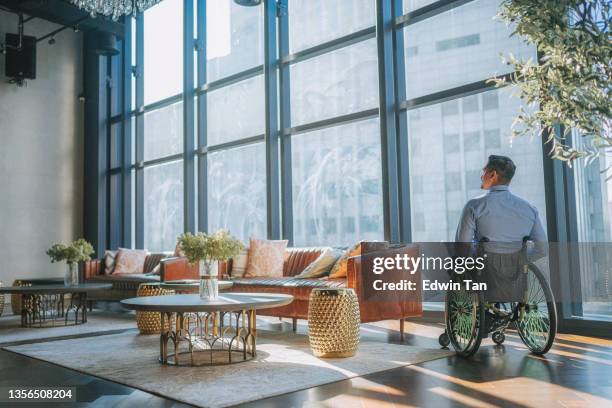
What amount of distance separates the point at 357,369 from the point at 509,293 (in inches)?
43.1

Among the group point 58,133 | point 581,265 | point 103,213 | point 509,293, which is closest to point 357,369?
point 509,293

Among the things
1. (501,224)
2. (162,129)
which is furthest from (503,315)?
(162,129)

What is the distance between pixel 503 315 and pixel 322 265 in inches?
87.0

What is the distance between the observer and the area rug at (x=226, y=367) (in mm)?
3000

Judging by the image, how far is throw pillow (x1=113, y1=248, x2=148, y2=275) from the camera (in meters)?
8.50

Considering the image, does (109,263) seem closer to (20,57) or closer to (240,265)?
(240,265)

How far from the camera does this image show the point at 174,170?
366 inches

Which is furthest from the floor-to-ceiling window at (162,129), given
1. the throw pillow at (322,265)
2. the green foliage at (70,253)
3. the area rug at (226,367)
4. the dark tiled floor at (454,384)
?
the dark tiled floor at (454,384)

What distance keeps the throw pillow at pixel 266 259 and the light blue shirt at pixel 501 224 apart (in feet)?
9.70

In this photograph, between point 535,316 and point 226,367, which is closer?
point 226,367

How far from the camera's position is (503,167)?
3.78 meters

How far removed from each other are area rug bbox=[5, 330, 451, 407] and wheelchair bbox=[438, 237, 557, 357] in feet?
0.85

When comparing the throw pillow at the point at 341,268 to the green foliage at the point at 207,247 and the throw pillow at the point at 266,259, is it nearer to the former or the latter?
the throw pillow at the point at 266,259

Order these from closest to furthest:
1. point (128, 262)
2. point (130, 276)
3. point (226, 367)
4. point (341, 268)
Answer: point (226, 367)
point (341, 268)
point (130, 276)
point (128, 262)
